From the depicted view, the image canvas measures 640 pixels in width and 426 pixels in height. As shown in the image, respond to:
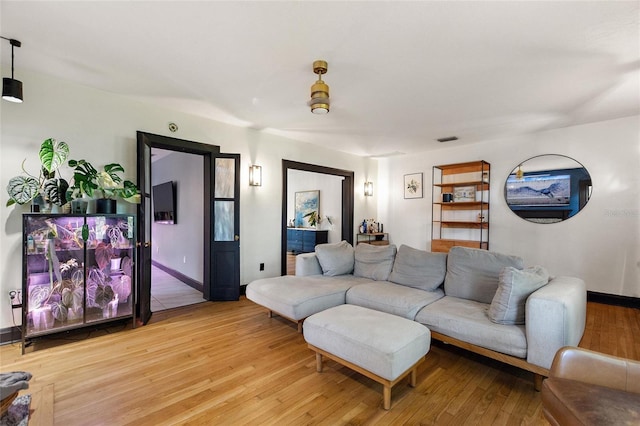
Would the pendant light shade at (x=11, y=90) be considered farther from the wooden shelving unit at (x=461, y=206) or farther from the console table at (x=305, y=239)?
the console table at (x=305, y=239)

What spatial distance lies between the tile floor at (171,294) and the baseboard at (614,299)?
5604mm

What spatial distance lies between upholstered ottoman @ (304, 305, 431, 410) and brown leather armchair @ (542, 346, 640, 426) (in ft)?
2.52

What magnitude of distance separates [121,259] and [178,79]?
1988 mm

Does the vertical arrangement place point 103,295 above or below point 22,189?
below

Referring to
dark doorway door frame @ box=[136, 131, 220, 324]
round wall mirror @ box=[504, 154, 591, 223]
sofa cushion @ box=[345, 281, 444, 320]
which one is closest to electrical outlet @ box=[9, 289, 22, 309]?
dark doorway door frame @ box=[136, 131, 220, 324]

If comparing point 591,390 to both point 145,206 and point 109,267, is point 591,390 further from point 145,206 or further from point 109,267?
point 145,206

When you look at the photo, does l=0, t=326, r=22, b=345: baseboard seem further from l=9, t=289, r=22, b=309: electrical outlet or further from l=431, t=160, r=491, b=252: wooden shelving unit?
l=431, t=160, r=491, b=252: wooden shelving unit

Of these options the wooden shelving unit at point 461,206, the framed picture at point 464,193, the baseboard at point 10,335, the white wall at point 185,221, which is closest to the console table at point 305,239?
the wooden shelving unit at point 461,206

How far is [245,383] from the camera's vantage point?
83.7 inches

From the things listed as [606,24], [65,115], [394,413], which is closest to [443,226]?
[606,24]

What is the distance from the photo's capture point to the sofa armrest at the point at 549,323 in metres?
1.89

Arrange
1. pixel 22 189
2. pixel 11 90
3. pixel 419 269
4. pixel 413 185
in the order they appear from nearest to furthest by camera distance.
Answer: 1. pixel 11 90
2. pixel 22 189
3. pixel 419 269
4. pixel 413 185

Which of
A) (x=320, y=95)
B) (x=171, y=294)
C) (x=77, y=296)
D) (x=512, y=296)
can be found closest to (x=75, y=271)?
(x=77, y=296)

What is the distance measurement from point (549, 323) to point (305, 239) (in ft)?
20.6
